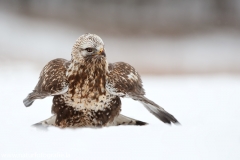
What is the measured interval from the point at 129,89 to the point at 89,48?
0.63ft

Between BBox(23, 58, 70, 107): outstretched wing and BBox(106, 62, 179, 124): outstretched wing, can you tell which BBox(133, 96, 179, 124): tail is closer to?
BBox(106, 62, 179, 124): outstretched wing

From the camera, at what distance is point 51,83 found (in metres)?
1.07

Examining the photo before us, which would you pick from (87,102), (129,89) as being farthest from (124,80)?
(87,102)

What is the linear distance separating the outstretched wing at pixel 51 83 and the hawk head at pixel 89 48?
0.09 metres

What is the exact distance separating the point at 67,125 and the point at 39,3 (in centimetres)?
131

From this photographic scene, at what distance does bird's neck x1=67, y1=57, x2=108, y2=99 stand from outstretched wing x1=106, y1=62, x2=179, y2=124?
4 cm

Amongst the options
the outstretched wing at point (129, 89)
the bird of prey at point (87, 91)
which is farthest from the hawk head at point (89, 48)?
the outstretched wing at point (129, 89)

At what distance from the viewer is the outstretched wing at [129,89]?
1037 millimetres

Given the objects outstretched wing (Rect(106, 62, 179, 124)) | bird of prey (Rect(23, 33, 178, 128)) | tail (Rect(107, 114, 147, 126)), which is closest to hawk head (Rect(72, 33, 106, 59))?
bird of prey (Rect(23, 33, 178, 128))

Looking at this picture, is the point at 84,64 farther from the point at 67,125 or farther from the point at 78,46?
the point at 67,125

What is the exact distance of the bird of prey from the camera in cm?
105

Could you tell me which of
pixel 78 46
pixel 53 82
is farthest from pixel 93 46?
pixel 53 82

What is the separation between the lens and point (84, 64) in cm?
106

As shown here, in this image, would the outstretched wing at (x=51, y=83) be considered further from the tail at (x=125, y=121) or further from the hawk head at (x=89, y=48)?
the tail at (x=125, y=121)
